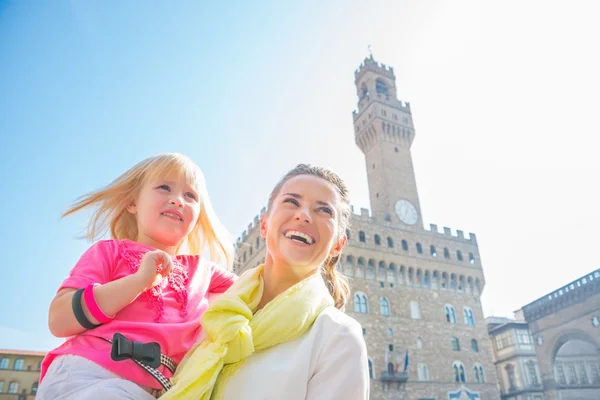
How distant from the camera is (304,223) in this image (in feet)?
7.66

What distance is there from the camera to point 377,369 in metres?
26.9

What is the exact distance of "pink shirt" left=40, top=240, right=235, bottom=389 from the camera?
193cm

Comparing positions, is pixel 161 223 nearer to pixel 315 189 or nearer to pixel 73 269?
pixel 73 269

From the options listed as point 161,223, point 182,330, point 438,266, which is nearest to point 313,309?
point 182,330

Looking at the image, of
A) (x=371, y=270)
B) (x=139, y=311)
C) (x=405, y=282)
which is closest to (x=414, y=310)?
(x=405, y=282)

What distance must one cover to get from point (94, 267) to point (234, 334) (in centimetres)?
85

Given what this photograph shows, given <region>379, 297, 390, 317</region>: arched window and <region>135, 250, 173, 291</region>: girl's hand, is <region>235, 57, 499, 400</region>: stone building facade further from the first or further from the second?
<region>135, 250, 173, 291</region>: girl's hand

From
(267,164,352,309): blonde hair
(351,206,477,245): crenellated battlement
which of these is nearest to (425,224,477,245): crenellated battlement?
(351,206,477,245): crenellated battlement

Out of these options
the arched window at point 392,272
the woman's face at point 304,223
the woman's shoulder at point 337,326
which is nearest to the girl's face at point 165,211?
the woman's face at point 304,223

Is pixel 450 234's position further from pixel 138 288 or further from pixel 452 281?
pixel 138 288

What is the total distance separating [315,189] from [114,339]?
4.15 ft

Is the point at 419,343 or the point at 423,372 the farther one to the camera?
the point at 419,343

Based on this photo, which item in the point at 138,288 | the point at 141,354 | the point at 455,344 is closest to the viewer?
the point at 141,354

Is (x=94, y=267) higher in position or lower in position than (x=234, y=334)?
higher
